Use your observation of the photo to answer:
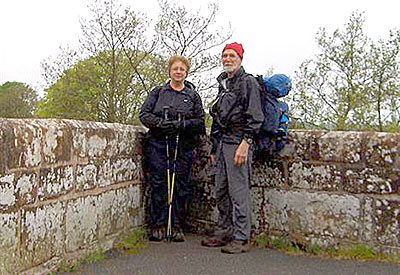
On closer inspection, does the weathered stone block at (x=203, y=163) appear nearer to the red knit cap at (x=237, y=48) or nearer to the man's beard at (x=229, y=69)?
the man's beard at (x=229, y=69)

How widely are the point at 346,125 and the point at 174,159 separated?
964 centimetres

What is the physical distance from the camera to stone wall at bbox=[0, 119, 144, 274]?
294 cm

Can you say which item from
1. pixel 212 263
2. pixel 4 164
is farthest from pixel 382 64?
pixel 4 164

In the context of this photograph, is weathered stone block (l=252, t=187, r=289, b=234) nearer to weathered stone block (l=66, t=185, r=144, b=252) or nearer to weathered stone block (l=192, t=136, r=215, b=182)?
weathered stone block (l=192, t=136, r=215, b=182)

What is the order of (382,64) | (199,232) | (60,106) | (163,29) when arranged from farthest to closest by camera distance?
(60,106) < (163,29) < (382,64) < (199,232)

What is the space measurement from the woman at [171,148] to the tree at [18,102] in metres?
17.5

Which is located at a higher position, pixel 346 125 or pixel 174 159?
pixel 346 125

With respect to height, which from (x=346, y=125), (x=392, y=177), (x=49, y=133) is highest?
(x=346, y=125)

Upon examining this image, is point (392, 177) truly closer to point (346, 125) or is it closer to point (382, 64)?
point (346, 125)

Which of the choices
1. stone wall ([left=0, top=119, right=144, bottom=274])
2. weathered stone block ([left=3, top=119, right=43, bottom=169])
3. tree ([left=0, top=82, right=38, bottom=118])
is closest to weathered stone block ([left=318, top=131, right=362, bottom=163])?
stone wall ([left=0, top=119, right=144, bottom=274])

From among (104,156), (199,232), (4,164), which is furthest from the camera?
(199,232)

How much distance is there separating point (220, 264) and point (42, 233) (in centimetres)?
141

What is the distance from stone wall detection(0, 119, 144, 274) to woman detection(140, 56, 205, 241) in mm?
202

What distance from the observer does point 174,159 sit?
4641mm
